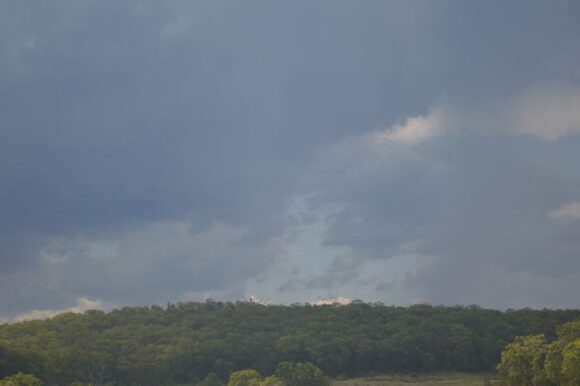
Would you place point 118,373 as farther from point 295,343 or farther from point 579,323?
point 579,323

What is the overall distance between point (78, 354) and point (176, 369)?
2144cm

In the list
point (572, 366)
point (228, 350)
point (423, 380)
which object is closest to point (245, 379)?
point (572, 366)

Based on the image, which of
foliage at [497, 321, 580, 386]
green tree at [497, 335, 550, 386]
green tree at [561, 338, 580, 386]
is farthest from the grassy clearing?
green tree at [561, 338, 580, 386]

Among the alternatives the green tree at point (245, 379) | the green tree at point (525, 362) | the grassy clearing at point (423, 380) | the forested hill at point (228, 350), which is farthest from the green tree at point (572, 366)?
the forested hill at point (228, 350)

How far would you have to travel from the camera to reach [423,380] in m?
172

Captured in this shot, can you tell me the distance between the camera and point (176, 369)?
169 meters

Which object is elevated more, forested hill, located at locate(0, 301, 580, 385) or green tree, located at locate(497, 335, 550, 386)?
forested hill, located at locate(0, 301, 580, 385)

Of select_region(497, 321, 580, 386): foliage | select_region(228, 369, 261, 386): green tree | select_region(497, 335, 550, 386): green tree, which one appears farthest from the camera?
select_region(228, 369, 261, 386): green tree

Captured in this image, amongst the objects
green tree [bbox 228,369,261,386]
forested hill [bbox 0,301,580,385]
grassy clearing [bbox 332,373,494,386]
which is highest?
forested hill [bbox 0,301,580,385]

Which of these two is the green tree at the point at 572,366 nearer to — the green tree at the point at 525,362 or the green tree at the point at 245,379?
the green tree at the point at 525,362

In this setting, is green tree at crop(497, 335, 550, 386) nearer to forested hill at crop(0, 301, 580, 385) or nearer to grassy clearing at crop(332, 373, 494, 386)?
grassy clearing at crop(332, 373, 494, 386)

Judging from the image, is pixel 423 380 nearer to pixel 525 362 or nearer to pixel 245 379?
pixel 245 379

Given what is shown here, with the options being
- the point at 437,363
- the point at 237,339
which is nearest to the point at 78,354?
the point at 237,339

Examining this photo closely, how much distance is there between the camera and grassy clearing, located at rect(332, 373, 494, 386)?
6240 inches
